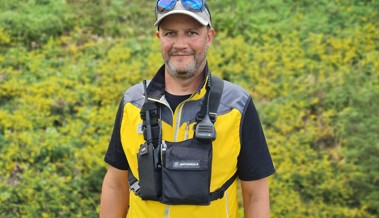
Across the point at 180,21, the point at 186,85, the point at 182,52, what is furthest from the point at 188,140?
the point at 180,21

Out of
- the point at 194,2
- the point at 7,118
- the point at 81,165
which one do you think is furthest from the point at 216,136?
the point at 7,118

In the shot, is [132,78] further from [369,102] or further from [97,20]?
[369,102]

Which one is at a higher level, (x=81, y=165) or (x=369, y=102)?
(x=369, y=102)

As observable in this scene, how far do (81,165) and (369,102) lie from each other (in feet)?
10.3

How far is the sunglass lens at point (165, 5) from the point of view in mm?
2674

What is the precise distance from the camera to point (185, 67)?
8.79 ft

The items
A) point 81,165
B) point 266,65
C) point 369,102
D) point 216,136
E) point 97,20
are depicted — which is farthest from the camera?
point 97,20

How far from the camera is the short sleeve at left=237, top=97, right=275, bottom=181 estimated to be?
8.84ft

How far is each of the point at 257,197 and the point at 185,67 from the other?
2.34 feet

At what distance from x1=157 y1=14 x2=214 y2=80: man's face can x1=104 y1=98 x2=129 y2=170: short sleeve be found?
0.36 meters

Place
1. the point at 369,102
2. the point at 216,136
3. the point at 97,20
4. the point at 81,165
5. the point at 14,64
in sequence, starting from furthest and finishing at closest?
the point at 97,20 < the point at 14,64 < the point at 369,102 < the point at 81,165 < the point at 216,136

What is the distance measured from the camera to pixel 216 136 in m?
2.63

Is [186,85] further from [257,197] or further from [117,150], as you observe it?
[257,197]

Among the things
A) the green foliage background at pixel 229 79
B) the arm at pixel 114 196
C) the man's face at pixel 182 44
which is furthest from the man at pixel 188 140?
the green foliage background at pixel 229 79
